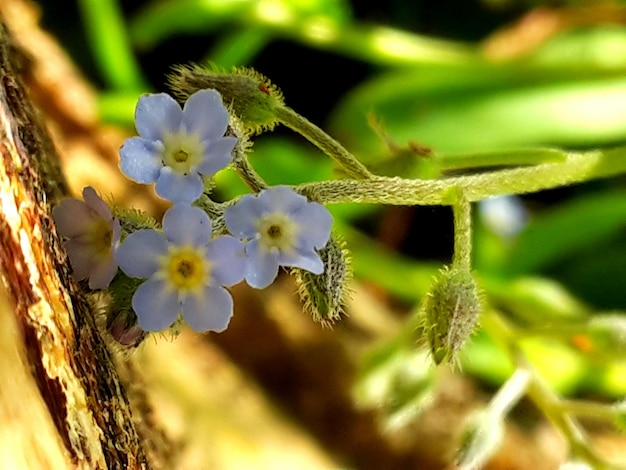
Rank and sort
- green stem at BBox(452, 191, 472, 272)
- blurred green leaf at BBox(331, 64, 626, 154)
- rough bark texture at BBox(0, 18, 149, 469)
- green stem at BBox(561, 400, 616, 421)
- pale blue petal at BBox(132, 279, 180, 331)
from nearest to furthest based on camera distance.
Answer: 1. rough bark texture at BBox(0, 18, 149, 469)
2. pale blue petal at BBox(132, 279, 180, 331)
3. green stem at BBox(452, 191, 472, 272)
4. green stem at BBox(561, 400, 616, 421)
5. blurred green leaf at BBox(331, 64, 626, 154)

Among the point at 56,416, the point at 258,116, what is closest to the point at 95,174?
the point at 258,116

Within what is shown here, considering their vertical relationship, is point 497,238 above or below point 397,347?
above

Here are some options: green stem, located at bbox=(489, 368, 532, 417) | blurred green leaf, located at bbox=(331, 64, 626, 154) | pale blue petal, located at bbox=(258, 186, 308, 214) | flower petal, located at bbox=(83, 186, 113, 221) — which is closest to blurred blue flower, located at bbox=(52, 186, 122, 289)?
flower petal, located at bbox=(83, 186, 113, 221)

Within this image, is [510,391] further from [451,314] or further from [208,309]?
[208,309]

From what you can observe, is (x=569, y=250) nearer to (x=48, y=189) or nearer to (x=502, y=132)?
(x=502, y=132)

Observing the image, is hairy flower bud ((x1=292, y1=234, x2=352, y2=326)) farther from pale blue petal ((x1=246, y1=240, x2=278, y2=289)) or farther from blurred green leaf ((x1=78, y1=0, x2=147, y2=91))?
blurred green leaf ((x1=78, y1=0, x2=147, y2=91))

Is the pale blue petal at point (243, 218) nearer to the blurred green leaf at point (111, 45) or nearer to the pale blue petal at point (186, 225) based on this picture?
the pale blue petal at point (186, 225)
